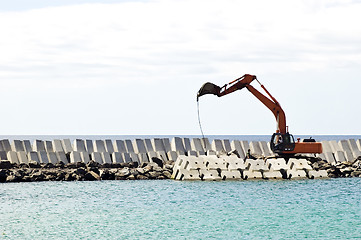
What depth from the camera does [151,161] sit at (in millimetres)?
30156

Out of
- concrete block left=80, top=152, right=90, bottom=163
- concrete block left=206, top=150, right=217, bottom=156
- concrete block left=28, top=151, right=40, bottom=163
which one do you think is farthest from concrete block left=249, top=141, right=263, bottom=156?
concrete block left=28, top=151, right=40, bottom=163

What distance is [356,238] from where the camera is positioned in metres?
15.9

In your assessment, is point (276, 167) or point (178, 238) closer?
point (178, 238)

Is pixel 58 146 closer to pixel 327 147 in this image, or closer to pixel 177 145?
pixel 177 145

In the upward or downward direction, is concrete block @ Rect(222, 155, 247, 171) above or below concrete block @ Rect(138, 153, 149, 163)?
below

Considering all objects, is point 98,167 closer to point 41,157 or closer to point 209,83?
point 41,157

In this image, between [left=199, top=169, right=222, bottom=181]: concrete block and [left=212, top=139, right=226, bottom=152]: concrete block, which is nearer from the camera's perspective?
[left=199, top=169, right=222, bottom=181]: concrete block

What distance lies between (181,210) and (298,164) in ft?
29.8

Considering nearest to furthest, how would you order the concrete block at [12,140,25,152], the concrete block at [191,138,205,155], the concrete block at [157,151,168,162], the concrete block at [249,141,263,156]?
the concrete block at [12,140,25,152] → the concrete block at [157,151,168,162] → the concrete block at [191,138,205,155] → the concrete block at [249,141,263,156]

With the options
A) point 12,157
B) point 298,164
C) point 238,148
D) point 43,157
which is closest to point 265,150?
point 238,148

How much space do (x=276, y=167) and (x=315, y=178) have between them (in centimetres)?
192

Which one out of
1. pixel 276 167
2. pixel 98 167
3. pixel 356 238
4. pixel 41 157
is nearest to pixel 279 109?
pixel 276 167

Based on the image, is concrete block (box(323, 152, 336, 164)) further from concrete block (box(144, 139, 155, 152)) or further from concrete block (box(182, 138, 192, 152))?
concrete block (box(144, 139, 155, 152))

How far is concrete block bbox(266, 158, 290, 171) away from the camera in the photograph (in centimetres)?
2723
